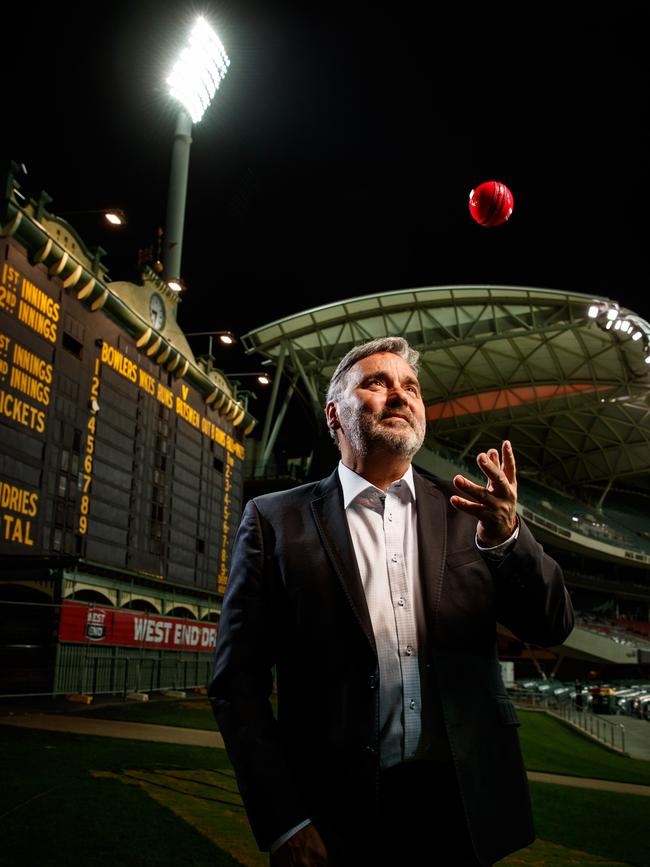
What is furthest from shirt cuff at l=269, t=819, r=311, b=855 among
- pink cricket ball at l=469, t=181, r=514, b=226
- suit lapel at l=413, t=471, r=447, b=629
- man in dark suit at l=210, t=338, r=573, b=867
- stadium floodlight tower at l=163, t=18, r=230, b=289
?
stadium floodlight tower at l=163, t=18, r=230, b=289

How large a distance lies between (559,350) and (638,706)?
2124 cm

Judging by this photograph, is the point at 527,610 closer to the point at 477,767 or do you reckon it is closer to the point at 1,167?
the point at 477,767

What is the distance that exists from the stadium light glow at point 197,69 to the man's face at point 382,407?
127ft

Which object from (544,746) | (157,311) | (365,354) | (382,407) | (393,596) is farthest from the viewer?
(157,311)

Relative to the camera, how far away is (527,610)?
2.44m

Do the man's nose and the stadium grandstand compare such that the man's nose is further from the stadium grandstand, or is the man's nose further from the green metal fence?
the stadium grandstand

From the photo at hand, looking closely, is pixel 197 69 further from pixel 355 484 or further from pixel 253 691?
pixel 253 691

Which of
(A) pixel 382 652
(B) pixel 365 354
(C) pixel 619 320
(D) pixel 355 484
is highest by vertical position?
(C) pixel 619 320

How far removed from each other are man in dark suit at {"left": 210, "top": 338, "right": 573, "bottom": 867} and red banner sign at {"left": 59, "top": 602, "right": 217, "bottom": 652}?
47.9 ft

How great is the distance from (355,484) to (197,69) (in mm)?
39873

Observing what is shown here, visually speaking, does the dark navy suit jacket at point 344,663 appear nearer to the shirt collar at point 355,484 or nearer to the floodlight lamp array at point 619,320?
the shirt collar at point 355,484

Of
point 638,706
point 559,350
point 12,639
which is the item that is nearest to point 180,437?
point 12,639

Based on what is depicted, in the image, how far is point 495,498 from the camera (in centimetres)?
235

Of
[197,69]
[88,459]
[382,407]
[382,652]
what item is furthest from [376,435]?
[197,69]
